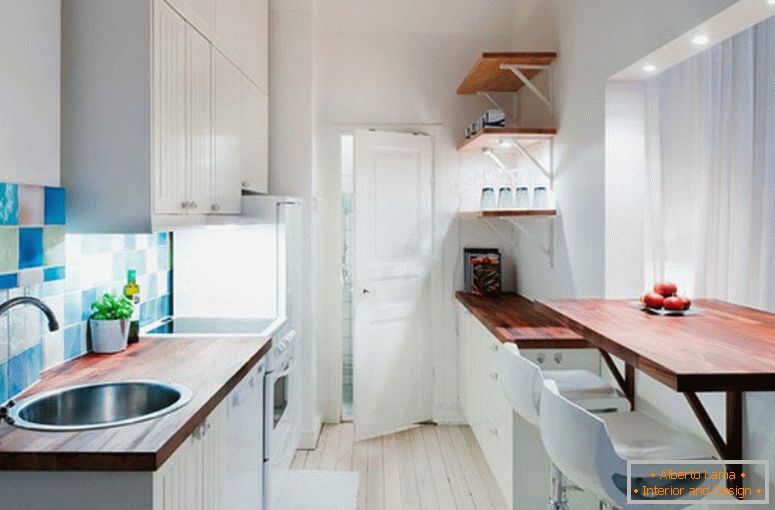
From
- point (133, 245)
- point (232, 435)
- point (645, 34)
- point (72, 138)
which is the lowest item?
point (232, 435)

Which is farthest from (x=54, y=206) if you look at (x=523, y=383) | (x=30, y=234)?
(x=523, y=383)

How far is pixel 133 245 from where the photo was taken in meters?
2.79

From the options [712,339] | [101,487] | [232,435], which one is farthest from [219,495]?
[712,339]

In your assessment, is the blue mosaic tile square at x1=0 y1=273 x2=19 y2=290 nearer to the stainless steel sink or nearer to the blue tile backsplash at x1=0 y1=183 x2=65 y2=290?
the blue tile backsplash at x1=0 y1=183 x2=65 y2=290

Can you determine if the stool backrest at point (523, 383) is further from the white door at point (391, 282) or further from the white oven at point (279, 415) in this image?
the white door at point (391, 282)

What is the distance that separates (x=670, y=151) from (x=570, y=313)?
1.05 metres

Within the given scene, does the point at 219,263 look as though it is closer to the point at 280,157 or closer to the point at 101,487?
the point at 280,157

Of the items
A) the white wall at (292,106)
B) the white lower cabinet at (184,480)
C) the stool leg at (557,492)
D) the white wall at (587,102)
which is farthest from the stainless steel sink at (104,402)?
the white wall at (292,106)

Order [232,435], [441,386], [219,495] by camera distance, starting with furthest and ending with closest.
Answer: [441,386]
[232,435]
[219,495]

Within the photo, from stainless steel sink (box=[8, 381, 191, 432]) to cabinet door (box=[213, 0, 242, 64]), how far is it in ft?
5.26

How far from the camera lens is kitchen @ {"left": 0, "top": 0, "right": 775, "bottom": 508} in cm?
196

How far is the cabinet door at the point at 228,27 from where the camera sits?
9.45 feet

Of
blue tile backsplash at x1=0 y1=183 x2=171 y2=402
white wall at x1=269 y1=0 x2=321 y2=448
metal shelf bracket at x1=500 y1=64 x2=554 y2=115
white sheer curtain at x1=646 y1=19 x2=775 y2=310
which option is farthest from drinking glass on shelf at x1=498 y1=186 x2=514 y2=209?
blue tile backsplash at x1=0 y1=183 x2=171 y2=402

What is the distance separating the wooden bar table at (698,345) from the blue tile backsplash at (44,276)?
5.44ft
